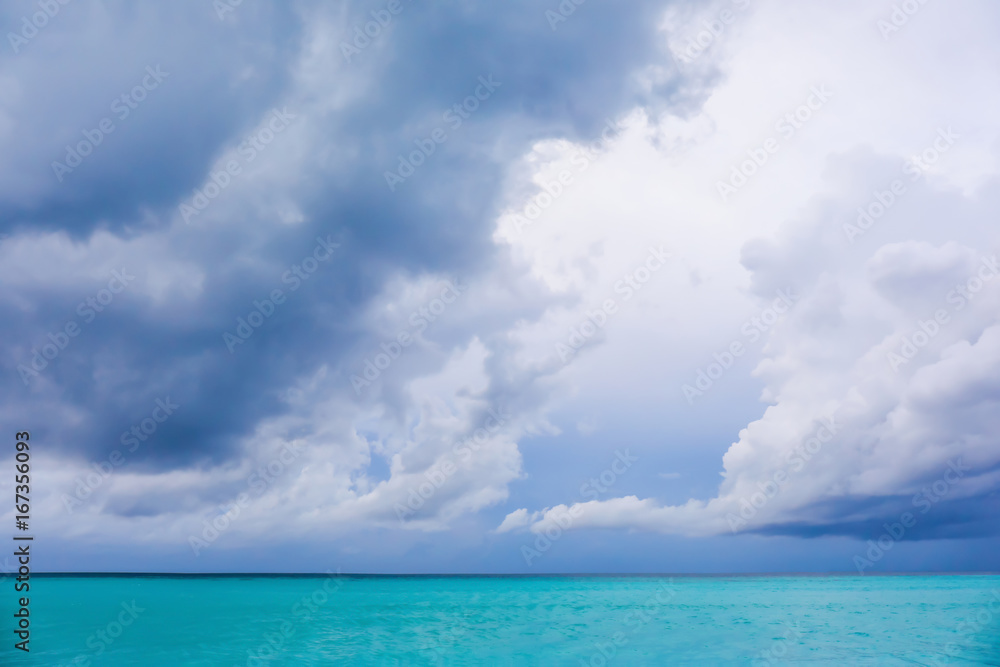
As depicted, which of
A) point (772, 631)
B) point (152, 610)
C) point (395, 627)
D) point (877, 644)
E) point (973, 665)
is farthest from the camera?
point (152, 610)

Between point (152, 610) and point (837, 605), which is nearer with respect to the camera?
point (152, 610)

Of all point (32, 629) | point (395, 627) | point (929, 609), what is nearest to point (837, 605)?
point (929, 609)

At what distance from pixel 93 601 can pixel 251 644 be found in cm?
3862

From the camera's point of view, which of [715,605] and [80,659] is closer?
[80,659]

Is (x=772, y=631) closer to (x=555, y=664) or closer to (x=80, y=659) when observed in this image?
(x=555, y=664)

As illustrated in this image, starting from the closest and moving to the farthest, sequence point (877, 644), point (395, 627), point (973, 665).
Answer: point (973, 665)
point (877, 644)
point (395, 627)

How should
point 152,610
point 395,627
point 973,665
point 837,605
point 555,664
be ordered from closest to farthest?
1. point 973,665
2. point 555,664
3. point 395,627
4. point 152,610
5. point 837,605

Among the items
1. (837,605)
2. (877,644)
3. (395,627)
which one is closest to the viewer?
(877,644)

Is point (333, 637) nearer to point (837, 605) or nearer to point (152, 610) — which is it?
point (152, 610)

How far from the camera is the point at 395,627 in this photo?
36062mm

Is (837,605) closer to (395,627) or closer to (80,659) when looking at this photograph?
(395,627)

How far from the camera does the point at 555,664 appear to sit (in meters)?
24.5

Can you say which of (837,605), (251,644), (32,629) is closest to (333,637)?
(251,644)

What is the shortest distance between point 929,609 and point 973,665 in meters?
31.2
